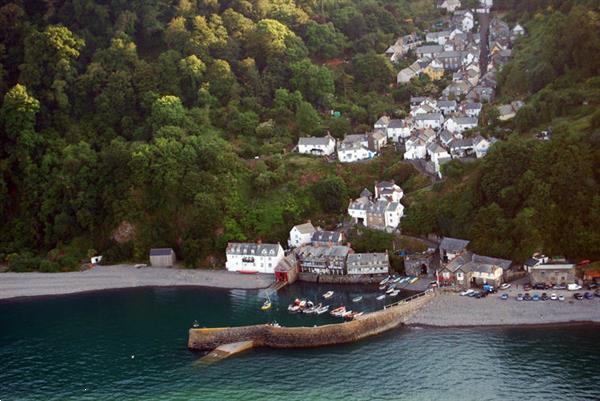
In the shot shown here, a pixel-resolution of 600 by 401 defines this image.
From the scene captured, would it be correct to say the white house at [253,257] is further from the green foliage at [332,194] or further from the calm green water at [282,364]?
the green foliage at [332,194]

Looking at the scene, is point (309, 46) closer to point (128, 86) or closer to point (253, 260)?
point (128, 86)

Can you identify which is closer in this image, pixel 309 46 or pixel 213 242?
pixel 213 242

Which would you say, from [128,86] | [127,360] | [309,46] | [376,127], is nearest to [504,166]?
[376,127]

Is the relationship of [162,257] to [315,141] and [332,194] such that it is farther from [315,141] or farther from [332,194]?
[315,141]

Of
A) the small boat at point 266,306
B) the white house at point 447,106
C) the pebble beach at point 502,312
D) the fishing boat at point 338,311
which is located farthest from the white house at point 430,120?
the small boat at point 266,306

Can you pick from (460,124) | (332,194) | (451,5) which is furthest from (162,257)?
(451,5)

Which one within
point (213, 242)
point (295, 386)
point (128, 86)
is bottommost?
point (295, 386)
